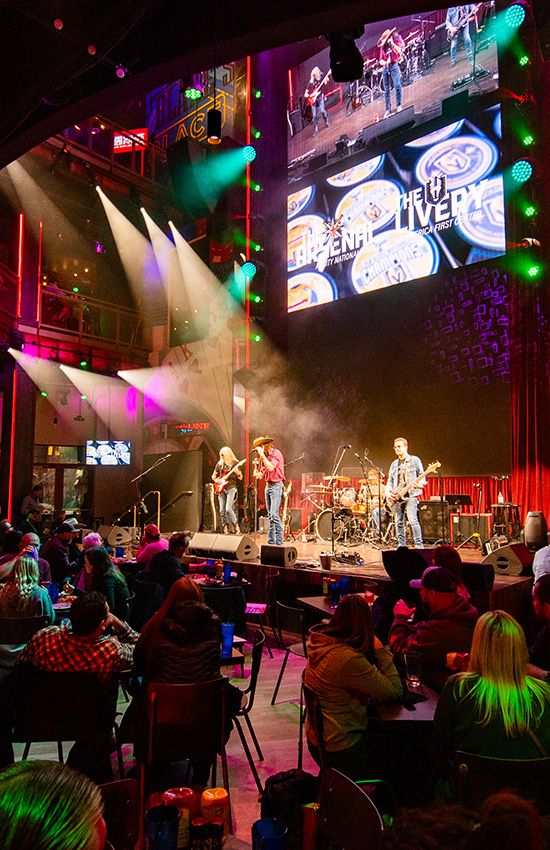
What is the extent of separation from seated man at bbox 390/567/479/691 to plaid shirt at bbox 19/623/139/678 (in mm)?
1583

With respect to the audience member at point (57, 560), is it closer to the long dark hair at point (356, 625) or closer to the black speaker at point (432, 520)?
the long dark hair at point (356, 625)

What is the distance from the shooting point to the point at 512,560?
6945mm

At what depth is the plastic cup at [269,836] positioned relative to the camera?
2.04 m

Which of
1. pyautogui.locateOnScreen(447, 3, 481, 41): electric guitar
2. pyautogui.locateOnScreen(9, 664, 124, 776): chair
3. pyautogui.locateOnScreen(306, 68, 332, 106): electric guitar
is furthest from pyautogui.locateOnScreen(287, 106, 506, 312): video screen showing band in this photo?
pyautogui.locateOnScreen(9, 664, 124, 776): chair

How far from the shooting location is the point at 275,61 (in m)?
14.8

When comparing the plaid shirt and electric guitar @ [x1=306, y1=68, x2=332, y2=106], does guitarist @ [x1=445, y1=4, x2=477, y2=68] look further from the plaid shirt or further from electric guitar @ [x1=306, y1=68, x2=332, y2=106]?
the plaid shirt

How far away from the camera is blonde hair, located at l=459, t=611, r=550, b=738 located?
2162 mm

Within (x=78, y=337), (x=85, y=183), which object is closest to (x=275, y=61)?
(x=85, y=183)

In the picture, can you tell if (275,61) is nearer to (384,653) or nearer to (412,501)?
(412,501)

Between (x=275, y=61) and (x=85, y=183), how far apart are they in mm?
5681

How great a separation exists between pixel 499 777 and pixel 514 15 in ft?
37.4

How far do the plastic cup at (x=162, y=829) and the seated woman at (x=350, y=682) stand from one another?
3.09 ft

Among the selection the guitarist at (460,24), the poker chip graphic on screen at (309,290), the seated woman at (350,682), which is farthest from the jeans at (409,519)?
the guitarist at (460,24)

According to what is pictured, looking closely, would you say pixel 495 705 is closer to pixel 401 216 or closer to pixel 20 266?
pixel 401 216
